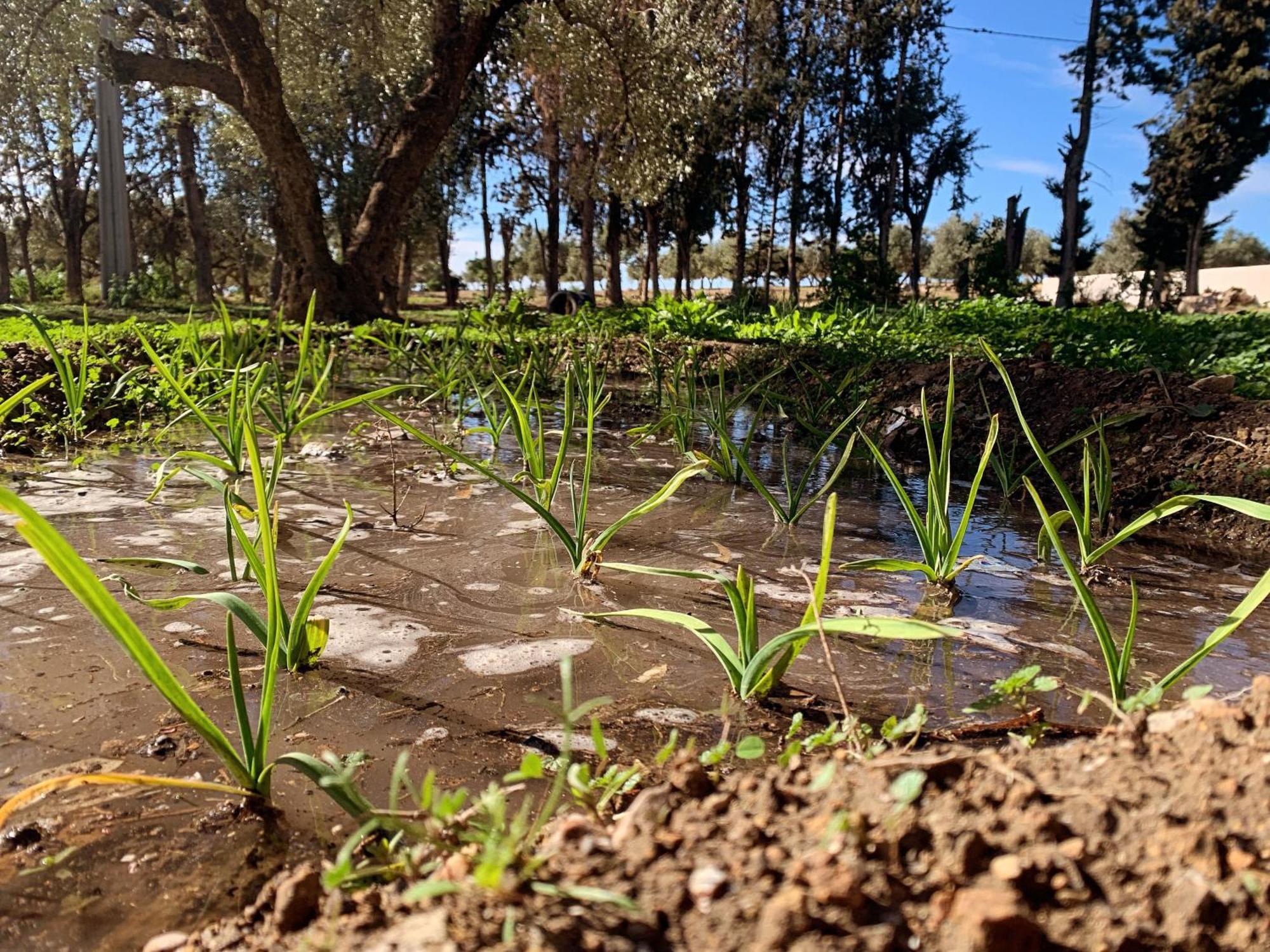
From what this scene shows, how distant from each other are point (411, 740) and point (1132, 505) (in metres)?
2.68

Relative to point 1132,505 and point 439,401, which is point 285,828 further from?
point 439,401

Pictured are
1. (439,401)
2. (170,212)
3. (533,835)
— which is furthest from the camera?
(170,212)

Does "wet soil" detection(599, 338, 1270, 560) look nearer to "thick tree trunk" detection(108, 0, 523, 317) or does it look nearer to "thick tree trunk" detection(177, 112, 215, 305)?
"thick tree trunk" detection(108, 0, 523, 317)

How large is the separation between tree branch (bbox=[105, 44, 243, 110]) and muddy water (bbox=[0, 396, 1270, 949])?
737 centimetres

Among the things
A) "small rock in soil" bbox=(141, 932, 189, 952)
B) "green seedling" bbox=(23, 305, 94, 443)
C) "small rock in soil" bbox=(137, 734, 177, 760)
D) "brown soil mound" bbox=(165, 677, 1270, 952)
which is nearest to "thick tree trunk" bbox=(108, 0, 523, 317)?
"green seedling" bbox=(23, 305, 94, 443)

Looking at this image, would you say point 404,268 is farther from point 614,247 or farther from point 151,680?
point 151,680

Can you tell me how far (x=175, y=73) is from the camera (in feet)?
26.7

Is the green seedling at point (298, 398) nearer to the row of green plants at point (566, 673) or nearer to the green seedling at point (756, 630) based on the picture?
the row of green plants at point (566, 673)

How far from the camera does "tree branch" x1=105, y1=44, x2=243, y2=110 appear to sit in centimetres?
787

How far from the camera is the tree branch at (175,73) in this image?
25.8 feet

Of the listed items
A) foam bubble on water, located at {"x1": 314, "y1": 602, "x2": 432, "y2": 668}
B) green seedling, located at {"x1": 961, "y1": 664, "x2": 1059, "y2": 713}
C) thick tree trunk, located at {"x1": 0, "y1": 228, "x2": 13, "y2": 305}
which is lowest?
foam bubble on water, located at {"x1": 314, "y1": 602, "x2": 432, "y2": 668}

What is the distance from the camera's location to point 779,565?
1985mm

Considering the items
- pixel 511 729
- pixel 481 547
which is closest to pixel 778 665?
pixel 511 729

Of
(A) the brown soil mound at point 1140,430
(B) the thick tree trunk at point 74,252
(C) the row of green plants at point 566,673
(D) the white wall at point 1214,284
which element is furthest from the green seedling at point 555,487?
(D) the white wall at point 1214,284
